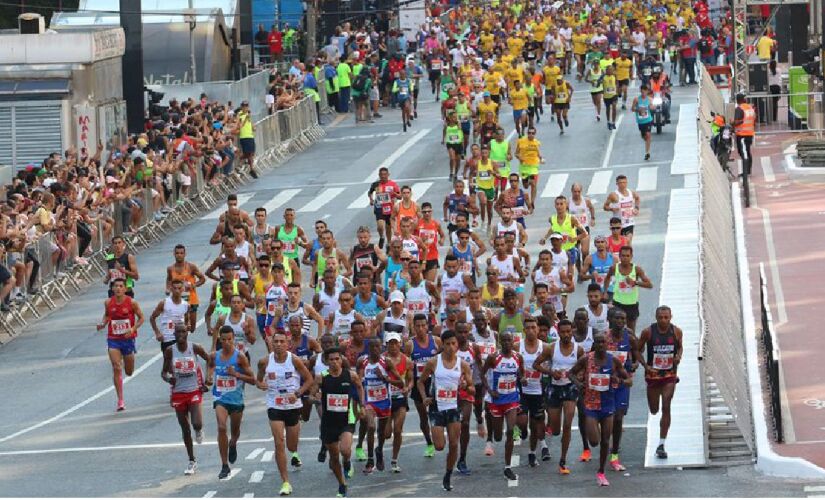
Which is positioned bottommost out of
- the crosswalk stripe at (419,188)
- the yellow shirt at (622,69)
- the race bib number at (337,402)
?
the race bib number at (337,402)

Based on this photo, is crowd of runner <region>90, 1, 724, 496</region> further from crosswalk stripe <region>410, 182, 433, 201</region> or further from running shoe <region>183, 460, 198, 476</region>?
crosswalk stripe <region>410, 182, 433, 201</region>

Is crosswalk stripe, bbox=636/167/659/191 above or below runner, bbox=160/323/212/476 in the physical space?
above

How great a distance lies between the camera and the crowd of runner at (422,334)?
750 inches

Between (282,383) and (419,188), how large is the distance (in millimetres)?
21759

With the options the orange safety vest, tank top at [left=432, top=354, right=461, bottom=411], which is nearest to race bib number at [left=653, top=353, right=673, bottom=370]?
tank top at [left=432, top=354, right=461, bottom=411]

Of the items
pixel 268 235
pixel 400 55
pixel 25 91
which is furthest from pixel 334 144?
pixel 268 235

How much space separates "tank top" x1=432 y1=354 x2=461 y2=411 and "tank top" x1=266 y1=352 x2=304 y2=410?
53.0 inches

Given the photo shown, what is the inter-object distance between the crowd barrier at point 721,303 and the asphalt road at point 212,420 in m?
1.13

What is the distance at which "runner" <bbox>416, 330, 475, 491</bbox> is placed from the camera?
62.3 feet

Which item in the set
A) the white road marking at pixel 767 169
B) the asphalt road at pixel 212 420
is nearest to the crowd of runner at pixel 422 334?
the asphalt road at pixel 212 420

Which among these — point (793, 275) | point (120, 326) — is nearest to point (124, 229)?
point (120, 326)

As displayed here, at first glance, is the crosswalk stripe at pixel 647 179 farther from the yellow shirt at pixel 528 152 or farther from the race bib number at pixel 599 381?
the race bib number at pixel 599 381

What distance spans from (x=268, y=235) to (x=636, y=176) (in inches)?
546

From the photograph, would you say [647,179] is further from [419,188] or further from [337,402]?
[337,402]
